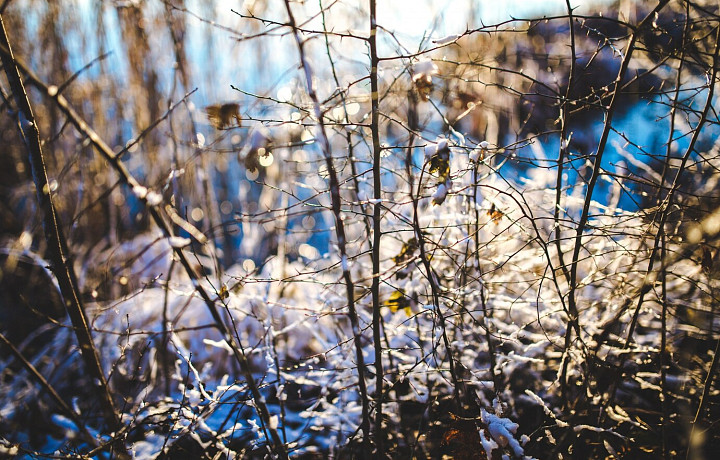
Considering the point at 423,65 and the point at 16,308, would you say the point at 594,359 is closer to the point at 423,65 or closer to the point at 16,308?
the point at 423,65

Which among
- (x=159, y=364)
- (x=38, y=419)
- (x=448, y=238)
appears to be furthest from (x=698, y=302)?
(x=38, y=419)

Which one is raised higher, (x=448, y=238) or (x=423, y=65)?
(x=423, y=65)

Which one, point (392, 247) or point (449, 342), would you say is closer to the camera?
point (449, 342)

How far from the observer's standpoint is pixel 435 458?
1955 millimetres

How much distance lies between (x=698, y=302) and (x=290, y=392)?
244cm

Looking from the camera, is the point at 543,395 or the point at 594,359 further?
the point at 543,395

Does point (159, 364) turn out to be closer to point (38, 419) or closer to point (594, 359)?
point (38, 419)

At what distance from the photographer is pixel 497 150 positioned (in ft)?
4.90

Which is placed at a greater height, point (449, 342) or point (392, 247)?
point (392, 247)

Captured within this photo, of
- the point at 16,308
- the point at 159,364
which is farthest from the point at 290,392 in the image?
the point at 16,308

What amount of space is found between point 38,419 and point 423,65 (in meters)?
3.36

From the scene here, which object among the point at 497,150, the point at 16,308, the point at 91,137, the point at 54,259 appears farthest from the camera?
the point at 16,308

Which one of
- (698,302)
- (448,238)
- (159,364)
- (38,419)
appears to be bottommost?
(38,419)

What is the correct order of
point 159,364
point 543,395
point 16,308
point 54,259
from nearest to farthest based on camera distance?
point 54,259
point 543,395
point 159,364
point 16,308
